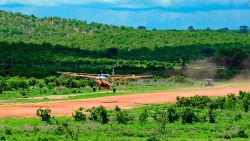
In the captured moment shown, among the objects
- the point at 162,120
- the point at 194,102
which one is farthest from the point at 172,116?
the point at 194,102

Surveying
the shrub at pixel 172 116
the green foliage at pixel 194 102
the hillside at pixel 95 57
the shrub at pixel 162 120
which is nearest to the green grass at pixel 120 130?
the shrub at pixel 162 120

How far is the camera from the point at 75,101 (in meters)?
72.6

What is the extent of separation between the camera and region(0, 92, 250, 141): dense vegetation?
43.5 m

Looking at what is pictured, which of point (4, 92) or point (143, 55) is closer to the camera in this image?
point (4, 92)

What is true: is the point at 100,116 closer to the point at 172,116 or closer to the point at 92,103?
the point at 172,116

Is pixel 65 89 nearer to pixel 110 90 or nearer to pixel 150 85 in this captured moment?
pixel 110 90

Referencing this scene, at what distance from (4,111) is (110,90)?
31606 mm

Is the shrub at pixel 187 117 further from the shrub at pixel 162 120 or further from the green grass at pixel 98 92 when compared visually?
the green grass at pixel 98 92

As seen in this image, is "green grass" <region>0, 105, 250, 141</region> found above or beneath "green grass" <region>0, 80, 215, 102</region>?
beneath

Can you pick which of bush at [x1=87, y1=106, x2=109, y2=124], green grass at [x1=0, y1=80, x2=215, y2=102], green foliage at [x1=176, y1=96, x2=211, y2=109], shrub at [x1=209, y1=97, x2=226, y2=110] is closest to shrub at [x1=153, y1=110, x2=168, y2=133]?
bush at [x1=87, y1=106, x2=109, y2=124]

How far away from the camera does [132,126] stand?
48219mm

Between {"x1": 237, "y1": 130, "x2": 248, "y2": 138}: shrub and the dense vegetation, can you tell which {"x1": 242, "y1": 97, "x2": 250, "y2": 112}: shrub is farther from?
{"x1": 237, "y1": 130, "x2": 248, "y2": 138}: shrub

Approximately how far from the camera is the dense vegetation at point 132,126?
143 feet

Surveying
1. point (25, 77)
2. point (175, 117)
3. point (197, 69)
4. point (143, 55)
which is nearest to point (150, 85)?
point (25, 77)
